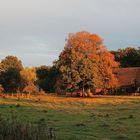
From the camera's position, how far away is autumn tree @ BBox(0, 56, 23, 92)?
3233 inches

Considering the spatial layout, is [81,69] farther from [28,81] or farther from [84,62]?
[28,81]

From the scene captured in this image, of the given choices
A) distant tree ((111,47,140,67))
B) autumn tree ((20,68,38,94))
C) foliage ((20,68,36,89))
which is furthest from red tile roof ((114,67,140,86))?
autumn tree ((20,68,38,94))

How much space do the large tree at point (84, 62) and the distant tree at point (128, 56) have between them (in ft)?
87.1

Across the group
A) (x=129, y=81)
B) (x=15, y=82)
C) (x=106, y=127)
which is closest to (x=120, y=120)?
(x=106, y=127)

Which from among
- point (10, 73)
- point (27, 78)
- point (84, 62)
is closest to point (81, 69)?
point (84, 62)

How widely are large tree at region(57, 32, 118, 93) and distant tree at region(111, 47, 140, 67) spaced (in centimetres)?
2656

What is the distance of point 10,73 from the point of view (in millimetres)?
86688

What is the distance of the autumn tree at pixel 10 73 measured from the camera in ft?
269

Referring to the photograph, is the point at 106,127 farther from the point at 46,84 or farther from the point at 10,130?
the point at 46,84

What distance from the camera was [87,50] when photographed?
7544 centimetres

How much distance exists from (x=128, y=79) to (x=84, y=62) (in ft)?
72.8

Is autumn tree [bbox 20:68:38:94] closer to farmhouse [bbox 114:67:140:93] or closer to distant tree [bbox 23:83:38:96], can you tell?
distant tree [bbox 23:83:38:96]

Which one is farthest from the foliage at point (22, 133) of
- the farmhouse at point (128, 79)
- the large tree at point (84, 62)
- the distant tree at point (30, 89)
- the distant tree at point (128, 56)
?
the distant tree at point (128, 56)

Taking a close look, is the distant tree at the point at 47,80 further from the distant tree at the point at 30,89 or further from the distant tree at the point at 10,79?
the distant tree at the point at 30,89
